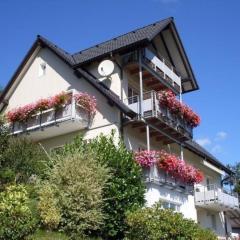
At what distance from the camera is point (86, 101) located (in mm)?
25250

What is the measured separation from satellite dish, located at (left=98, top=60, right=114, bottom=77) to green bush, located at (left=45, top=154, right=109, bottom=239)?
7.47m

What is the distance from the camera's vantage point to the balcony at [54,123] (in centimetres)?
2502

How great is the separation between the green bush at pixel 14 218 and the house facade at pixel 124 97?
353 inches

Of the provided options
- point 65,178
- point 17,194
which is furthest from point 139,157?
point 17,194

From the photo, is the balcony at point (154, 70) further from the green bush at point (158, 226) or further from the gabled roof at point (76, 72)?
the green bush at point (158, 226)

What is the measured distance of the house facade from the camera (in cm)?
2530

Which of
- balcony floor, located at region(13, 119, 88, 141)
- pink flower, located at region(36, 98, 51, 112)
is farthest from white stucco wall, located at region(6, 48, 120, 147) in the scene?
pink flower, located at region(36, 98, 51, 112)

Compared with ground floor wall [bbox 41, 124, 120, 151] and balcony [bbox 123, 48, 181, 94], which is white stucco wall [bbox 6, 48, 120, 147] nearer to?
ground floor wall [bbox 41, 124, 120, 151]

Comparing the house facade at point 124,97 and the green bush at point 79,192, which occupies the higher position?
the house facade at point 124,97

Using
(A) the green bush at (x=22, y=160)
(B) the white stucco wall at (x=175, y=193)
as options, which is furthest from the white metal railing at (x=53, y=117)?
(B) the white stucco wall at (x=175, y=193)

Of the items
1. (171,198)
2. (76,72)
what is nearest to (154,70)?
(76,72)

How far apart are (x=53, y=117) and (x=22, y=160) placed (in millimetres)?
3218

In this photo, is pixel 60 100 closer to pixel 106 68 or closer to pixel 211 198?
pixel 106 68

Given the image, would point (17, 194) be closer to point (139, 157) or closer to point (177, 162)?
point (139, 157)
